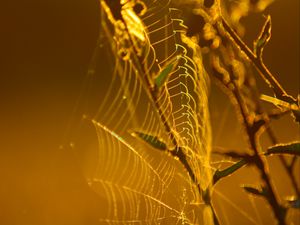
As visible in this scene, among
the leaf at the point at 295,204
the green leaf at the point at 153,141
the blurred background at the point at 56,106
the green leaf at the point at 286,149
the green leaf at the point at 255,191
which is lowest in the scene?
the leaf at the point at 295,204

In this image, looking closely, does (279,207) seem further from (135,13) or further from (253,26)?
(253,26)

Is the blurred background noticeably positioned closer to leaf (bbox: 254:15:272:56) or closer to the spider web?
the spider web

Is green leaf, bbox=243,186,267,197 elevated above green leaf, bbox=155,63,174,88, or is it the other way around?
green leaf, bbox=155,63,174,88

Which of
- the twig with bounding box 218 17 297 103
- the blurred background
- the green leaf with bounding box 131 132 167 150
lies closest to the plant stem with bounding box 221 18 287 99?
the twig with bounding box 218 17 297 103

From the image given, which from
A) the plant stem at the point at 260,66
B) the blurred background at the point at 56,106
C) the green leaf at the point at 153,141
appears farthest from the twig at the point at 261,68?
the blurred background at the point at 56,106

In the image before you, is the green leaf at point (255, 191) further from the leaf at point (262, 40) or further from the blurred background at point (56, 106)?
the blurred background at point (56, 106)

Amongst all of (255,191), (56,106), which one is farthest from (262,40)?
(56,106)

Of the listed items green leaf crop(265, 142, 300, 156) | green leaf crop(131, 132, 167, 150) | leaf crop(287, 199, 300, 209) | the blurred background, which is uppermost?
the blurred background

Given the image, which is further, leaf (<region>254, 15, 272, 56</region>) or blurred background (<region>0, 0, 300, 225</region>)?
blurred background (<region>0, 0, 300, 225</region>)

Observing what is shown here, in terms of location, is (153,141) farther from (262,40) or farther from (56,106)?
(56,106)
